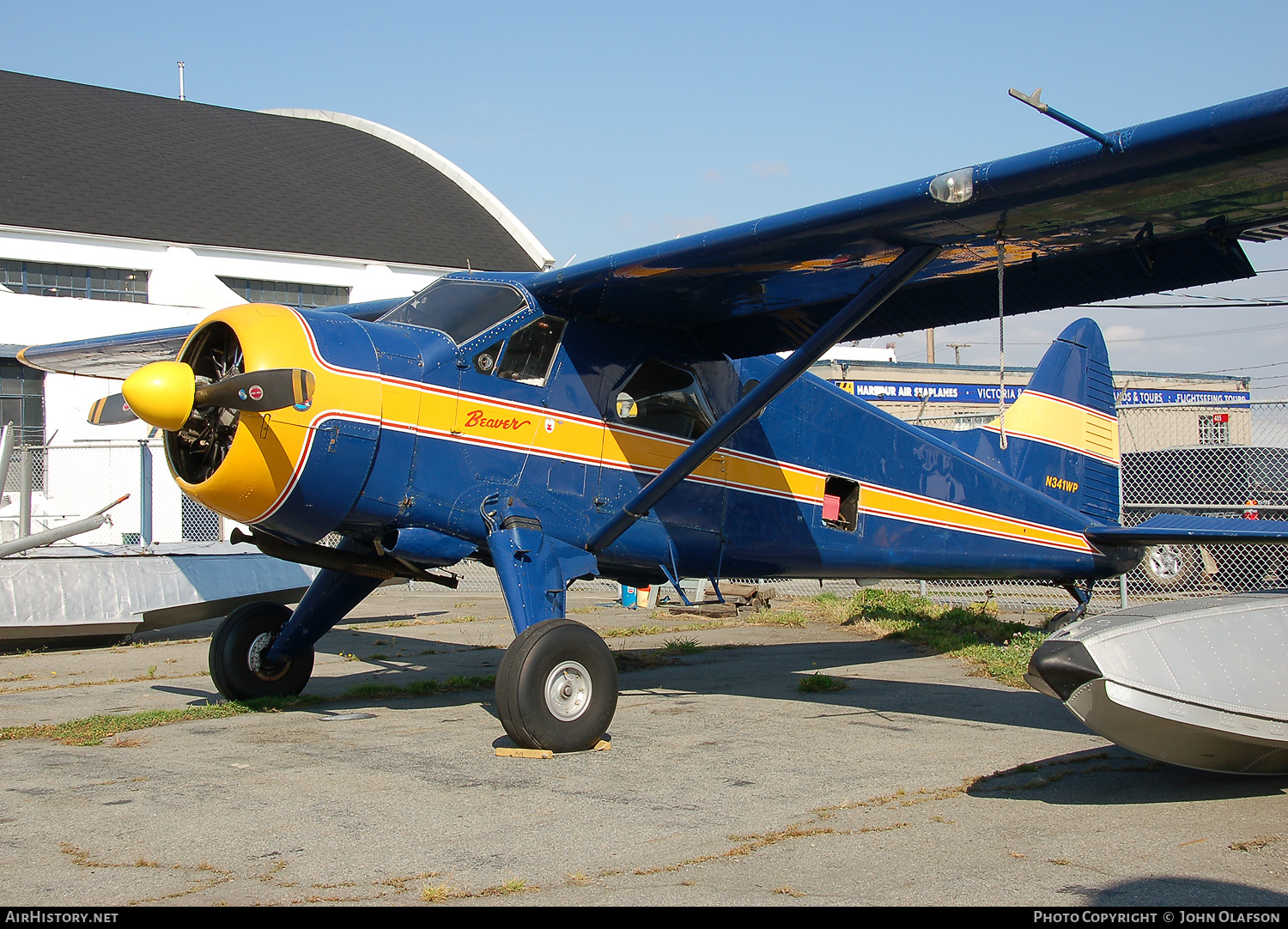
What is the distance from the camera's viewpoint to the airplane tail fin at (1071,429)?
1067 centimetres

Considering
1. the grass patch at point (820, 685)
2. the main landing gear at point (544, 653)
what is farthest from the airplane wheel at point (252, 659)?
the grass patch at point (820, 685)

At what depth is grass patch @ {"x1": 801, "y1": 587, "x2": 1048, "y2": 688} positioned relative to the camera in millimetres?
9305

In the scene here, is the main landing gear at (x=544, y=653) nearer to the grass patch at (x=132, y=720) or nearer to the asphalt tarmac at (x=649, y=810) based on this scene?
the asphalt tarmac at (x=649, y=810)

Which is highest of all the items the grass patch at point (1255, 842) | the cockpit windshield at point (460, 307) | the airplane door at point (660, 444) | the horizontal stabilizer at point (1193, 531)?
the cockpit windshield at point (460, 307)

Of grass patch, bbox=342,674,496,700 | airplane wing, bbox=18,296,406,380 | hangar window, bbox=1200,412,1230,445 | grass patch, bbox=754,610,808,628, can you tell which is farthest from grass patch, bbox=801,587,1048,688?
hangar window, bbox=1200,412,1230,445

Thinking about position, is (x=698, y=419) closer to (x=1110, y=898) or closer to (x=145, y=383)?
(x=145, y=383)

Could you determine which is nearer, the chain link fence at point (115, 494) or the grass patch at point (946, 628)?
the grass patch at point (946, 628)

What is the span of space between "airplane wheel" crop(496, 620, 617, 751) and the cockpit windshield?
203cm

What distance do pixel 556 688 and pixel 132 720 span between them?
123 inches

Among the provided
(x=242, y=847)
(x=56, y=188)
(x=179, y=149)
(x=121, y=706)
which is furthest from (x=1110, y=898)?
(x=179, y=149)

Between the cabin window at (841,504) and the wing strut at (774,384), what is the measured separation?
1925mm

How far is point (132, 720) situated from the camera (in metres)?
7.21

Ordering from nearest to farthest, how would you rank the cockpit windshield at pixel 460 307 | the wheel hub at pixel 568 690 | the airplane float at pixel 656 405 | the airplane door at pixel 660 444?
1. the airplane float at pixel 656 405
2. the wheel hub at pixel 568 690
3. the cockpit windshield at pixel 460 307
4. the airplane door at pixel 660 444

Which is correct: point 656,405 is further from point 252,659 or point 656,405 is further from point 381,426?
point 252,659
